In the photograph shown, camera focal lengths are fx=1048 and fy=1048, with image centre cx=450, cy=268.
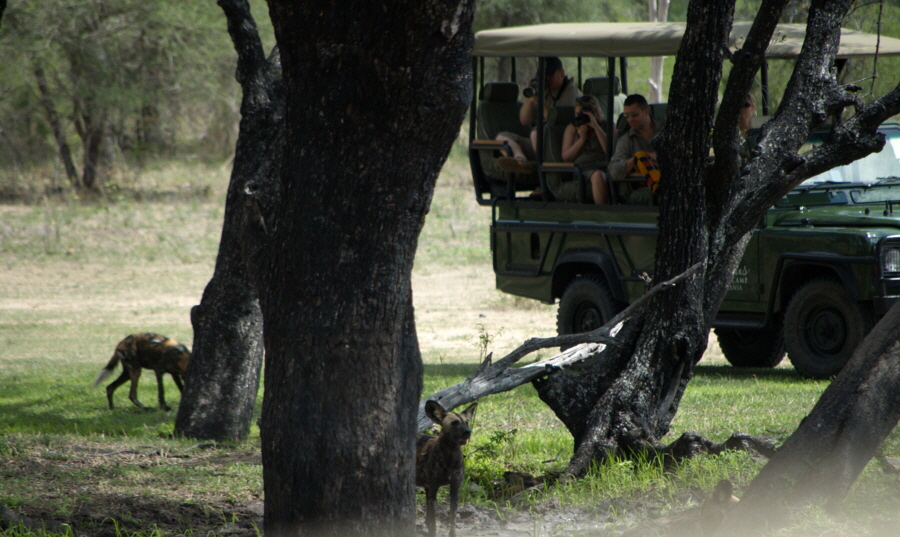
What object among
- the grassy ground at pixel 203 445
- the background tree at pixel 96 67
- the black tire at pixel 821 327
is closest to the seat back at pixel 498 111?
the grassy ground at pixel 203 445

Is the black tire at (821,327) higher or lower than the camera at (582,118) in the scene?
lower

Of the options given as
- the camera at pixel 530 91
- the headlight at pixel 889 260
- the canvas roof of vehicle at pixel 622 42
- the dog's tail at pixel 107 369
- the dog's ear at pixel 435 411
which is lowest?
the dog's tail at pixel 107 369

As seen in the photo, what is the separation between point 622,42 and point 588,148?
105cm

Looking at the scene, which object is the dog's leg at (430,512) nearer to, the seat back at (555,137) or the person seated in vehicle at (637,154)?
the person seated in vehicle at (637,154)

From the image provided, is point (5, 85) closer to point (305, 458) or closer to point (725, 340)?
point (725, 340)

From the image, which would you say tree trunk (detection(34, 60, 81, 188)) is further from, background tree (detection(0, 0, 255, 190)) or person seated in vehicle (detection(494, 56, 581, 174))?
person seated in vehicle (detection(494, 56, 581, 174))

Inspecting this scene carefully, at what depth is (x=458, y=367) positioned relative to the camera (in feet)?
35.1

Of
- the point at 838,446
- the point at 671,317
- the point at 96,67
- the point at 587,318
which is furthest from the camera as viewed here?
the point at 96,67

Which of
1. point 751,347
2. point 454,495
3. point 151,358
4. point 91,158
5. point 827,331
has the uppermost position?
point 91,158

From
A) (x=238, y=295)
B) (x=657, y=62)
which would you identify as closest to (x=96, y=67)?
(x=657, y=62)

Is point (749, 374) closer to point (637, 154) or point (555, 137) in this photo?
point (637, 154)

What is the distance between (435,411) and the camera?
486 cm

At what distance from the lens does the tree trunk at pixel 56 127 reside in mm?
22959

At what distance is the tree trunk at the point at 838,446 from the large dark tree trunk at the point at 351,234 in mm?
1606
